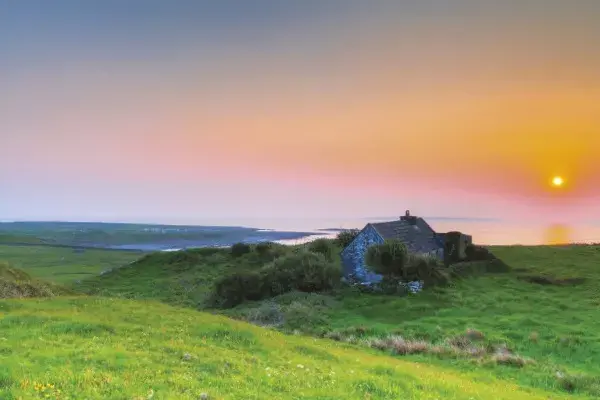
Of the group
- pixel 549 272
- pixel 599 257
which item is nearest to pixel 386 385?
pixel 549 272

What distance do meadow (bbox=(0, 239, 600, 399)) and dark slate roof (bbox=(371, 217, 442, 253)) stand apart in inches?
392

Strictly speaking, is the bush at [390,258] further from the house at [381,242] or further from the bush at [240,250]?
the bush at [240,250]

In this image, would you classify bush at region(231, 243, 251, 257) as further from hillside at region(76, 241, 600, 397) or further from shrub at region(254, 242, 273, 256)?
hillside at region(76, 241, 600, 397)

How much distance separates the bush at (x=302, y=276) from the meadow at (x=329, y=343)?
2405 millimetres

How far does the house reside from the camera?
65.0 m

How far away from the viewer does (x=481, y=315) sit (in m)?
43.4

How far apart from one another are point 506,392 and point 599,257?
79555 millimetres

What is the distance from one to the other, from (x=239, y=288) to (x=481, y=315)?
2982 cm

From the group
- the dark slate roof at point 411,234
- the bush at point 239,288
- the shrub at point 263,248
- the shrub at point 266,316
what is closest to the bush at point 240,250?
the shrub at point 263,248

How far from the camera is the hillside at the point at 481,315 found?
28.1 metres

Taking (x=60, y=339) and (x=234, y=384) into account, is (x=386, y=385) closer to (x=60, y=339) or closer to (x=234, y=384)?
(x=234, y=384)

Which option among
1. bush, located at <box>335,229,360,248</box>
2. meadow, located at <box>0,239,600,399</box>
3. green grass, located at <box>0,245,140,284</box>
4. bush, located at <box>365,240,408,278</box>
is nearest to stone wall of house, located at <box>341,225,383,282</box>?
bush, located at <box>365,240,408,278</box>

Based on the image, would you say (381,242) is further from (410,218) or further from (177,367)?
(177,367)

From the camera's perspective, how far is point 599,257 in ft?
273
